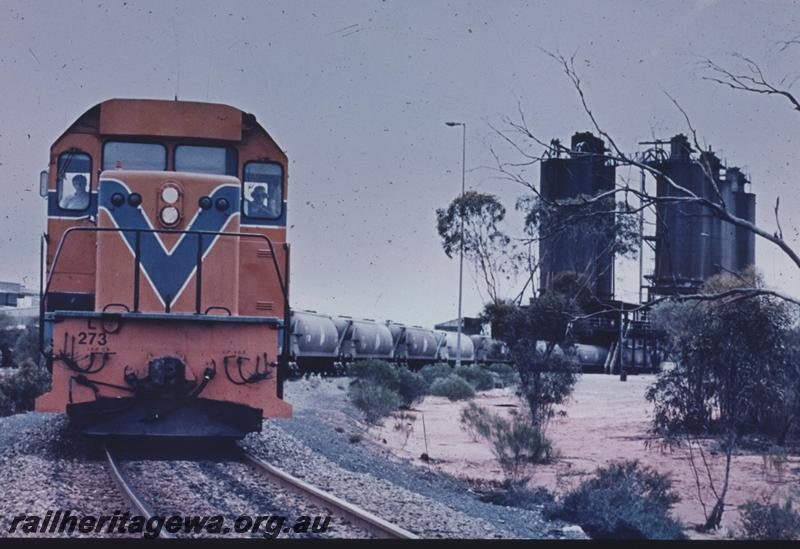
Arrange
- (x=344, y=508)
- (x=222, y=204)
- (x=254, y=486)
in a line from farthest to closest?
(x=222, y=204), (x=254, y=486), (x=344, y=508)

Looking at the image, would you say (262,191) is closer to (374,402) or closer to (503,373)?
(374,402)

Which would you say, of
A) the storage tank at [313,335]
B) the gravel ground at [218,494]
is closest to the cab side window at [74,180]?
the gravel ground at [218,494]

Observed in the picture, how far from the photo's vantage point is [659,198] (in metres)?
7.71

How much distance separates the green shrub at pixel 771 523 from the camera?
7973 mm

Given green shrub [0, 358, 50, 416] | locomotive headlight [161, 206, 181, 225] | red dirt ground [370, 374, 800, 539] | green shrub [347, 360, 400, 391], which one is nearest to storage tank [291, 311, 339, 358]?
green shrub [347, 360, 400, 391]

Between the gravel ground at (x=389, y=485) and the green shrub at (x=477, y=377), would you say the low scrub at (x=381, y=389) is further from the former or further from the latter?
the green shrub at (x=477, y=377)

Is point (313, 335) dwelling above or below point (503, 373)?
above

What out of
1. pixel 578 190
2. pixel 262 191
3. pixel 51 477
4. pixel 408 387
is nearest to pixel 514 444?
pixel 578 190

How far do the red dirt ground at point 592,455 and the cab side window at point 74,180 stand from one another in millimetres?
6233

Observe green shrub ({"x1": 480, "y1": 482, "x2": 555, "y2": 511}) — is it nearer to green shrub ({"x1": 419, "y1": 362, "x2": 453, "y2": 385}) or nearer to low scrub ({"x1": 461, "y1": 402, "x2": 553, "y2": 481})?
low scrub ({"x1": 461, "y1": 402, "x2": 553, "y2": 481})

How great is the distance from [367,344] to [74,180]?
79.3ft

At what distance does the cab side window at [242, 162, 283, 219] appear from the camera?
9.12m

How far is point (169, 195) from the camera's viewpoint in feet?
27.9

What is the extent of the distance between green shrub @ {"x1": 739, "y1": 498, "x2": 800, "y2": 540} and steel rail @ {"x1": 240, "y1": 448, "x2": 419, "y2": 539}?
3698mm
